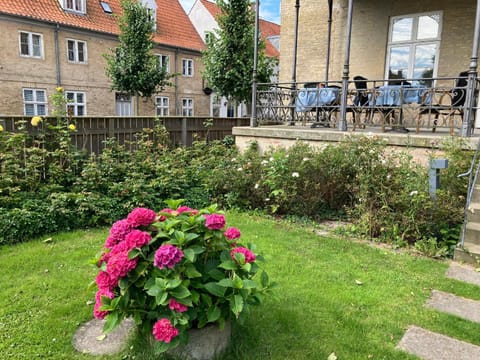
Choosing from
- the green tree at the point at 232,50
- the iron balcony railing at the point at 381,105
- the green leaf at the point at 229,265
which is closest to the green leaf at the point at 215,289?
the green leaf at the point at 229,265

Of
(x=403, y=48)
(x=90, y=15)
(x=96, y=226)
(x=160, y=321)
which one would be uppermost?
(x=90, y=15)

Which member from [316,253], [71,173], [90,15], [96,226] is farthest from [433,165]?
[90,15]

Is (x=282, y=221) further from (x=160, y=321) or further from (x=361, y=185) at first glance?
(x=160, y=321)

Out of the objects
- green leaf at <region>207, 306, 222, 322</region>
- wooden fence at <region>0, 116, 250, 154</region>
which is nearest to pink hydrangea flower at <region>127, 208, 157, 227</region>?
green leaf at <region>207, 306, 222, 322</region>

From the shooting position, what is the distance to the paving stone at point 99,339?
103 inches

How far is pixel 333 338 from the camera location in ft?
9.18

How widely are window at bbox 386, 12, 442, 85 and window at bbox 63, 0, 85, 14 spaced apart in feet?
56.5

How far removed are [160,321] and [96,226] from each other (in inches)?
148

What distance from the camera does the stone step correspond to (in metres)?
4.20

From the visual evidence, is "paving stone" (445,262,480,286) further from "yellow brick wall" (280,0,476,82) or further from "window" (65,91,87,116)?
"window" (65,91,87,116)

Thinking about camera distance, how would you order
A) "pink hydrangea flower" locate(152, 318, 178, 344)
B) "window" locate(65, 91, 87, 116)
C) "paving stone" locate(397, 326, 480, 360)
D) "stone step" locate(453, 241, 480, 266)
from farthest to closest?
"window" locate(65, 91, 87, 116) → "stone step" locate(453, 241, 480, 266) → "paving stone" locate(397, 326, 480, 360) → "pink hydrangea flower" locate(152, 318, 178, 344)

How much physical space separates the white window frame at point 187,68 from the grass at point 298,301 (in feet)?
74.2

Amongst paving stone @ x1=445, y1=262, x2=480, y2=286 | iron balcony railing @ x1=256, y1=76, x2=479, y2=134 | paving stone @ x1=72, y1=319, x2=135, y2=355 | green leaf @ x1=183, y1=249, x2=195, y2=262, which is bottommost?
paving stone @ x1=72, y1=319, x2=135, y2=355

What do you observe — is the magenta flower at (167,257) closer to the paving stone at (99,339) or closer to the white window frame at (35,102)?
the paving stone at (99,339)
